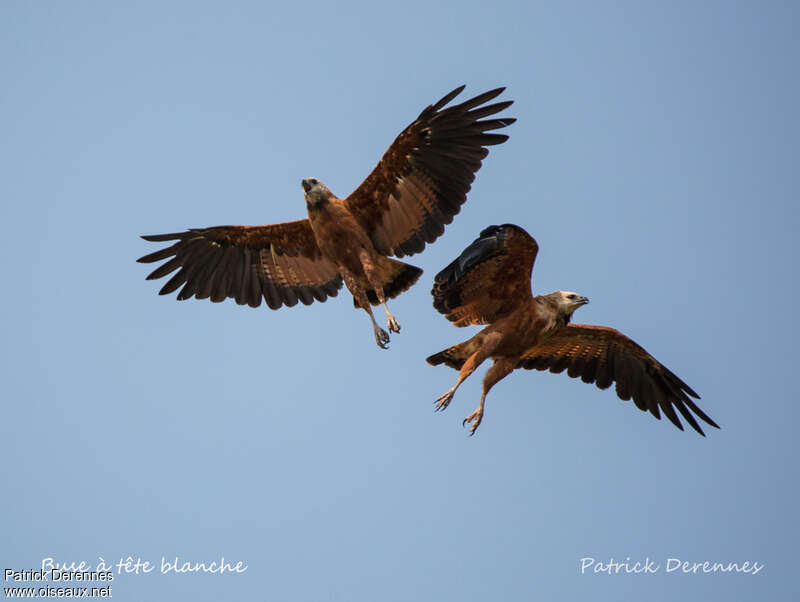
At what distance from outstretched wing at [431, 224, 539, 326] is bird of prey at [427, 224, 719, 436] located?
0.01 meters

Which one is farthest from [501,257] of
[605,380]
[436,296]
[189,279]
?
[189,279]

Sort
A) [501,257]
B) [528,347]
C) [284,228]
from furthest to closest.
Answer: [284,228] < [528,347] < [501,257]

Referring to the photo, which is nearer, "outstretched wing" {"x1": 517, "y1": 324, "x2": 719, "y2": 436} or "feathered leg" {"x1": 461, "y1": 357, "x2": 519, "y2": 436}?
"feathered leg" {"x1": 461, "y1": 357, "x2": 519, "y2": 436}

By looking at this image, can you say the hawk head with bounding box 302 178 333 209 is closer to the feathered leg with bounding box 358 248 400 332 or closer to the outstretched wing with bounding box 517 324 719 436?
the feathered leg with bounding box 358 248 400 332

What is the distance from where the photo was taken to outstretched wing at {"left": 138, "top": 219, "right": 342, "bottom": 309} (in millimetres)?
17078

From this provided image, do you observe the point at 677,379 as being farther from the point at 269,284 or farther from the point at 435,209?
the point at 269,284

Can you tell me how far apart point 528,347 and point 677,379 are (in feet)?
9.25

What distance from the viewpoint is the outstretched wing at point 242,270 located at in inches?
672

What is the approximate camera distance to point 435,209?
15.8 meters

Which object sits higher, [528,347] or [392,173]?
[392,173]

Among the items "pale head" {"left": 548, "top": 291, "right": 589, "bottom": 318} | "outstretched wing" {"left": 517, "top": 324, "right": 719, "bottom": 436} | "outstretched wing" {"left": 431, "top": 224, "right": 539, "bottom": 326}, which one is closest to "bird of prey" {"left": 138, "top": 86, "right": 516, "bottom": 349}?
"outstretched wing" {"left": 431, "top": 224, "right": 539, "bottom": 326}

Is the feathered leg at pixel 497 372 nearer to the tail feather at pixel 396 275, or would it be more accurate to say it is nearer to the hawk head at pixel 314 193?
the tail feather at pixel 396 275

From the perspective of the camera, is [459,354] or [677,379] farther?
[677,379]

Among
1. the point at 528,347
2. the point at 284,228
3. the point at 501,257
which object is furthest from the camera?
the point at 284,228
